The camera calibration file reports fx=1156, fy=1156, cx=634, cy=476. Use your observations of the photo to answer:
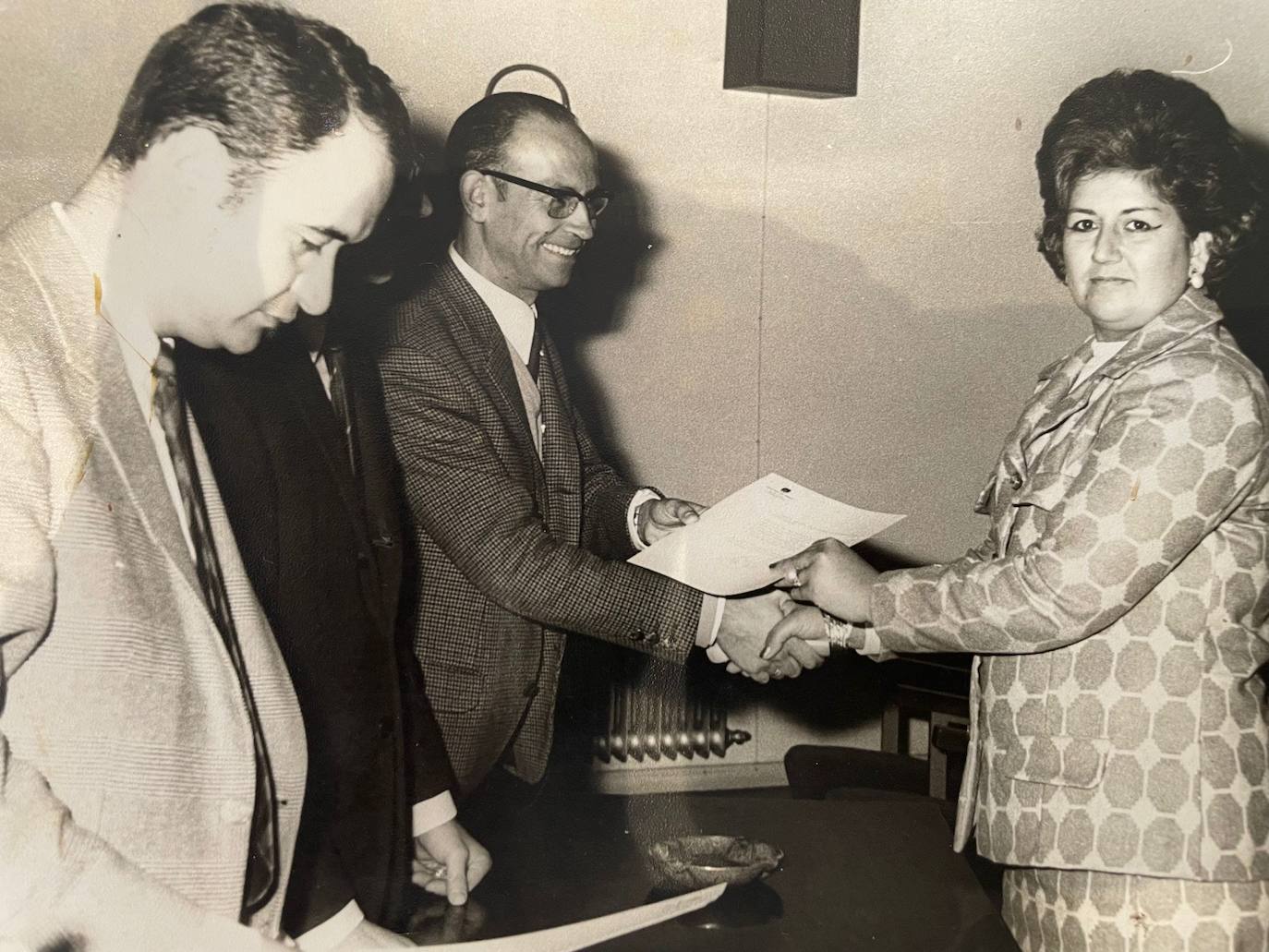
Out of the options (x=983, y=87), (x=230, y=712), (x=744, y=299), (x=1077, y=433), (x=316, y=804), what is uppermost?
(x=983, y=87)

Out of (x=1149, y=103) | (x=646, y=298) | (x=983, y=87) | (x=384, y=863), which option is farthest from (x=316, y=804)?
(x=1149, y=103)

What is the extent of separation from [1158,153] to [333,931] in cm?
160

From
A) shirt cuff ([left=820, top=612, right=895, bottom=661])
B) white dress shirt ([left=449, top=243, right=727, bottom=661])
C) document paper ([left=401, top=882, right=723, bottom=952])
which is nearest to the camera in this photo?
document paper ([left=401, top=882, right=723, bottom=952])

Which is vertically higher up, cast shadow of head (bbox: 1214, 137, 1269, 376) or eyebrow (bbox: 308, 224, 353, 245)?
eyebrow (bbox: 308, 224, 353, 245)

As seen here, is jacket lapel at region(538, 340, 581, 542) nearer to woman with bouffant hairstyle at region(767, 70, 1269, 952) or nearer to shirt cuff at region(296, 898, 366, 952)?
woman with bouffant hairstyle at region(767, 70, 1269, 952)

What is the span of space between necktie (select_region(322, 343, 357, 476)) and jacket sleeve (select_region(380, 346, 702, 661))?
2.2 inches

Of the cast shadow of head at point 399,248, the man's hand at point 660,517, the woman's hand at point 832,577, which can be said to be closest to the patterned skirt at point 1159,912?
the woman's hand at point 832,577

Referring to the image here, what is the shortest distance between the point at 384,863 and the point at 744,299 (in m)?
1.00

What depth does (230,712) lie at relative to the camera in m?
1.51

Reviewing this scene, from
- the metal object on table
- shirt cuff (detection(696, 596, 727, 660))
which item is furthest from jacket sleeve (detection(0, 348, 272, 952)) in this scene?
shirt cuff (detection(696, 596, 727, 660))

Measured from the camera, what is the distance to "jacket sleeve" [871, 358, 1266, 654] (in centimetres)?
151

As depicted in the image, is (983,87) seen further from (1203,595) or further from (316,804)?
(316,804)

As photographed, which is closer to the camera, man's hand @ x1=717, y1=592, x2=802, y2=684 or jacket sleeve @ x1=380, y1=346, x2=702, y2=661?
jacket sleeve @ x1=380, y1=346, x2=702, y2=661

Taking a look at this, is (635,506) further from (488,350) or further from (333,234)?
(333,234)
